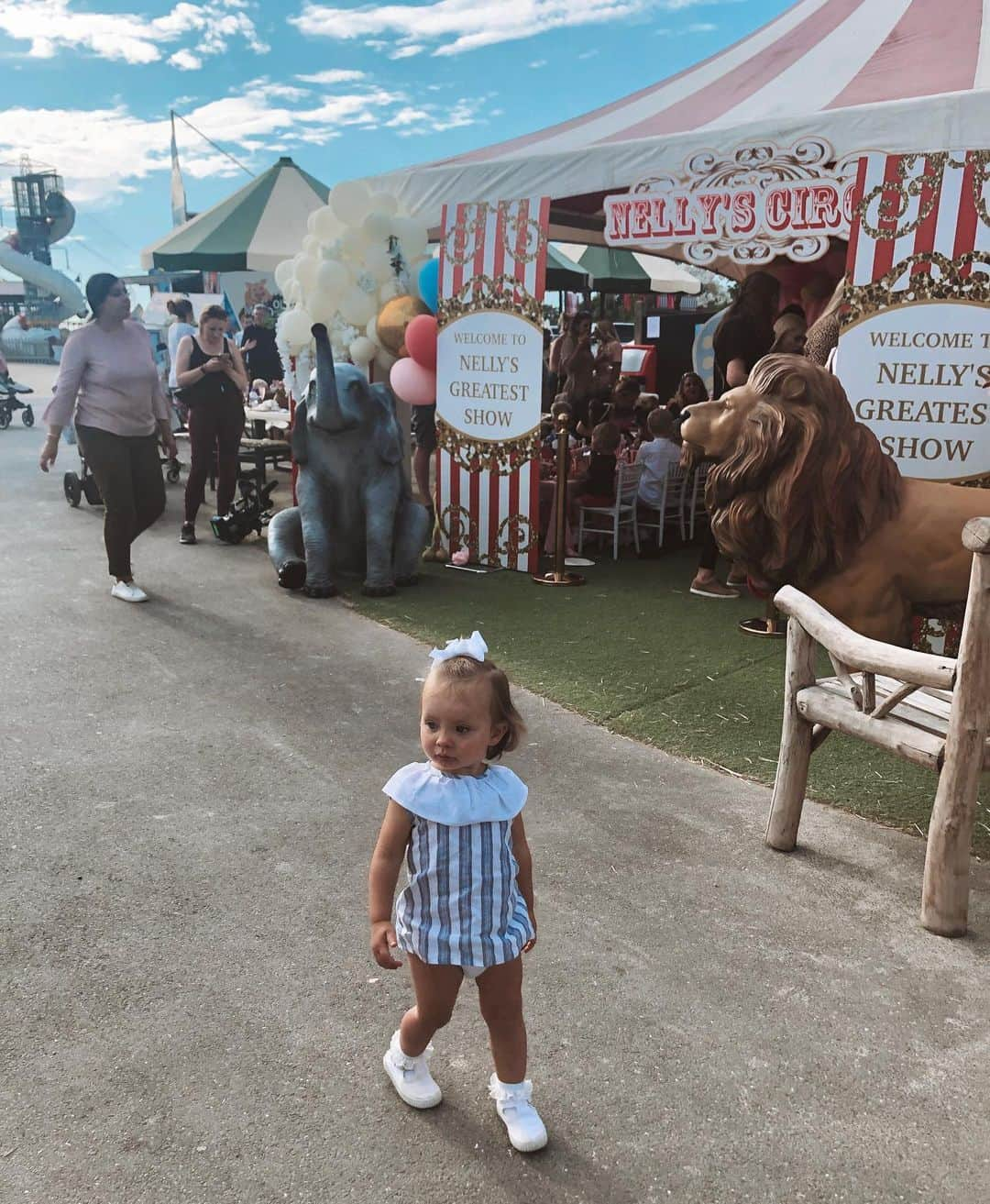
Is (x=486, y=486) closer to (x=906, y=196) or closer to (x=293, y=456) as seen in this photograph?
(x=293, y=456)

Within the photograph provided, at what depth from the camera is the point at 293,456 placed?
249 inches

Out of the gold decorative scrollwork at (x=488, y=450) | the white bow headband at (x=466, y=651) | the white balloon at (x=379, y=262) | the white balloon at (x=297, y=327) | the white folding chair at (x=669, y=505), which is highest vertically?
the white balloon at (x=379, y=262)

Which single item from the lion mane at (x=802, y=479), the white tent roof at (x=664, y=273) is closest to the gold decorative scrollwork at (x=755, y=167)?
the lion mane at (x=802, y=479)

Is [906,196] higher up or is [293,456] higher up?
[906,196]

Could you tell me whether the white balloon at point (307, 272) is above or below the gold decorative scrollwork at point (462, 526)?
above

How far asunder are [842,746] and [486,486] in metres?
3.53

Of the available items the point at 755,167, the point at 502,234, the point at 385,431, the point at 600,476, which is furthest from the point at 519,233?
the point at 600,476

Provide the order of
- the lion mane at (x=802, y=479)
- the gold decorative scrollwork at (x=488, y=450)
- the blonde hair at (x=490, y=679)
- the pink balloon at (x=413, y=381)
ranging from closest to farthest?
the blonde hair at (x=490, y=679)
the lion mane at (x=802, y=479)
the gold decorative scrollwork at (x=488, y=450)
the pink balloon at (x=413, y=381)

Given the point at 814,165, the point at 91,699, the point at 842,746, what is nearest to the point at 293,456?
the point at 91,699

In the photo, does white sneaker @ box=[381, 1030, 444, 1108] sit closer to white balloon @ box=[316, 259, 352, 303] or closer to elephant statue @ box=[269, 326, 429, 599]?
elephant statue @ box=[269, 326, 429, 599]

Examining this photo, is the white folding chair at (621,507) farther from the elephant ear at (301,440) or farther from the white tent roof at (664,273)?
the white tent roof at (664,273)

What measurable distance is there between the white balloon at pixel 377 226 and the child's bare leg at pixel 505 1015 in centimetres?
647

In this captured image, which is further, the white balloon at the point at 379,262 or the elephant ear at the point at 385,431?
the white balloon at the point at 379,262

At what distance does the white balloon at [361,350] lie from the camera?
24.8 ft
